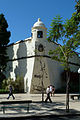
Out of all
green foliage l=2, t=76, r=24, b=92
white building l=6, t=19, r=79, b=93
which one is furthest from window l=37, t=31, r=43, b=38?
green foliage l=2, t=76, r=24, b=92

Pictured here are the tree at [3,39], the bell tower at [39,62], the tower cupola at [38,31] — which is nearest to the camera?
the bell tower at [39,62]

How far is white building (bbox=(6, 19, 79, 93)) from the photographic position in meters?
27.5

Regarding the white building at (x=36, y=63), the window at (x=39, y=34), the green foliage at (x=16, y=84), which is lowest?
the green foliage at (x=16, y=84)

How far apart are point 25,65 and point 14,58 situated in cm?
396

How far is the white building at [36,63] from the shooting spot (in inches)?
1081

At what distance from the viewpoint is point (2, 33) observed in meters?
28.5

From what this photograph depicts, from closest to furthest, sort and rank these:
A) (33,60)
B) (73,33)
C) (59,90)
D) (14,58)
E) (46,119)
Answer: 1. (46,119)
2. (73,33)
3. (33,60)
4. (59,90)
5. (14,58)

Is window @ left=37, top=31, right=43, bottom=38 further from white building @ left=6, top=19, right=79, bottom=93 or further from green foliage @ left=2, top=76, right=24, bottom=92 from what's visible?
green foliage @ left=2, top=76, right=24, bottom=92

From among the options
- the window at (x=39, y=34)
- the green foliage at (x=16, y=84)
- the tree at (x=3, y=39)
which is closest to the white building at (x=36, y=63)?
the window at (x=39, y=34)

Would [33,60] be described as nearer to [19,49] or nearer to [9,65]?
[19,49]

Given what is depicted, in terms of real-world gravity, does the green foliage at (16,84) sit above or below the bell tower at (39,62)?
below

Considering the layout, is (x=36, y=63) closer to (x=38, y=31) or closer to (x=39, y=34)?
(x=39, y=34)

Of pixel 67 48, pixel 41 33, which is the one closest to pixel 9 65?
pixel 41 33

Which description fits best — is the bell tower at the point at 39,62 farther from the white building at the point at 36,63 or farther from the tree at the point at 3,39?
the tree at the point at 3,39
